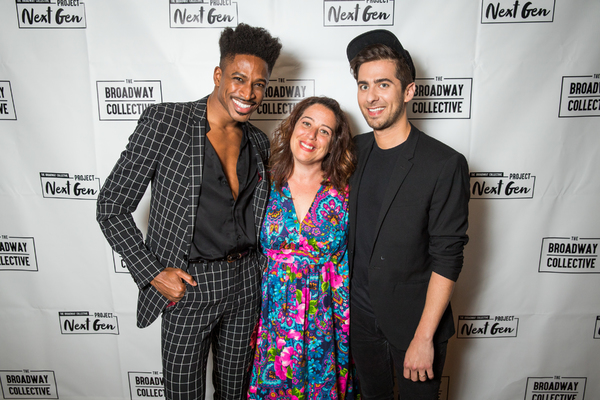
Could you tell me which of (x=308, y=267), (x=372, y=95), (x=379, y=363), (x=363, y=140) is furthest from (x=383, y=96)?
(x=379, y=363)

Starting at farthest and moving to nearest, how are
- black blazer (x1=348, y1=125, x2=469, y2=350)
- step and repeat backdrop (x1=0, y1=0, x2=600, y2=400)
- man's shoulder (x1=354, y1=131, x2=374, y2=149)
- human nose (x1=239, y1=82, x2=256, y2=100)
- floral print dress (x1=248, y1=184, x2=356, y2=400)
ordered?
step and repeat backdrop (x1=0, y1=0, x2=600, y2=400) < man's shoulder (x1=354, y1=131, x2=374, y2=149) < floral print dress (x1=248, y1=184, x2=356, y2=400) < human nose (x1=239, y1=82, x2=256, y2=100) < black blazer (x1=348, y1=125, x2=469, y2=350)

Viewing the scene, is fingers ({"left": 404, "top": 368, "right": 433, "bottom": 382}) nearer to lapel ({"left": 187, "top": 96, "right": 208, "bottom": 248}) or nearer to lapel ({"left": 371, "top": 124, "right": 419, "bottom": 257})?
lapel ({"left": 371, "top": 124, "right": 419, "bottom": 257})

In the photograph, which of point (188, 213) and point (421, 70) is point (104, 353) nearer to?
point (188, 213)

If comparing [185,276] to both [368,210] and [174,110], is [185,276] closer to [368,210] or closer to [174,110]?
[174,110]

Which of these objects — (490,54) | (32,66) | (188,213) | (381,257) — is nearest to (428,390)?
(381,257)

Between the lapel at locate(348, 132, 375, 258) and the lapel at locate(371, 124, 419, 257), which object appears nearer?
the lapel at locate(371, 124, 419, 257)

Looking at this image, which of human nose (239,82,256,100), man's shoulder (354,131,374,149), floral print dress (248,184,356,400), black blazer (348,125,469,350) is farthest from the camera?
man's shoulder (354,131,374,149)

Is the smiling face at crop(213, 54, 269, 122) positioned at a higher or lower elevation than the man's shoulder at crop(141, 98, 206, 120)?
higher

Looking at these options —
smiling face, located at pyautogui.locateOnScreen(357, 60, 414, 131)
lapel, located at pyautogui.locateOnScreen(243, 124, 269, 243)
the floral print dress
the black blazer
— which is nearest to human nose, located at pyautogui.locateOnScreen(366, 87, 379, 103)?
smiling face, located at pyautogui.locateOnScreen(357, 60, 414, 131)

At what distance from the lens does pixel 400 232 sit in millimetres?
1358

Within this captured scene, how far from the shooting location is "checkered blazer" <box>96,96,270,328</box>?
1354mm

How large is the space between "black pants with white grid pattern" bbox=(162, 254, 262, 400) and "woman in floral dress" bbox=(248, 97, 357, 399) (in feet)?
0.22

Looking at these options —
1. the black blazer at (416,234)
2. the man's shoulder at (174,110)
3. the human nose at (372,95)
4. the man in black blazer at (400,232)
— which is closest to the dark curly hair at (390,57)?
the man in black blazer at (400,232)

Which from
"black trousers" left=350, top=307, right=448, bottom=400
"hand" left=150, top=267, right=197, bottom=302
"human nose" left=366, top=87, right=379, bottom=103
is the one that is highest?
"human nose" left=366, top=87, right=379, bottom=103
